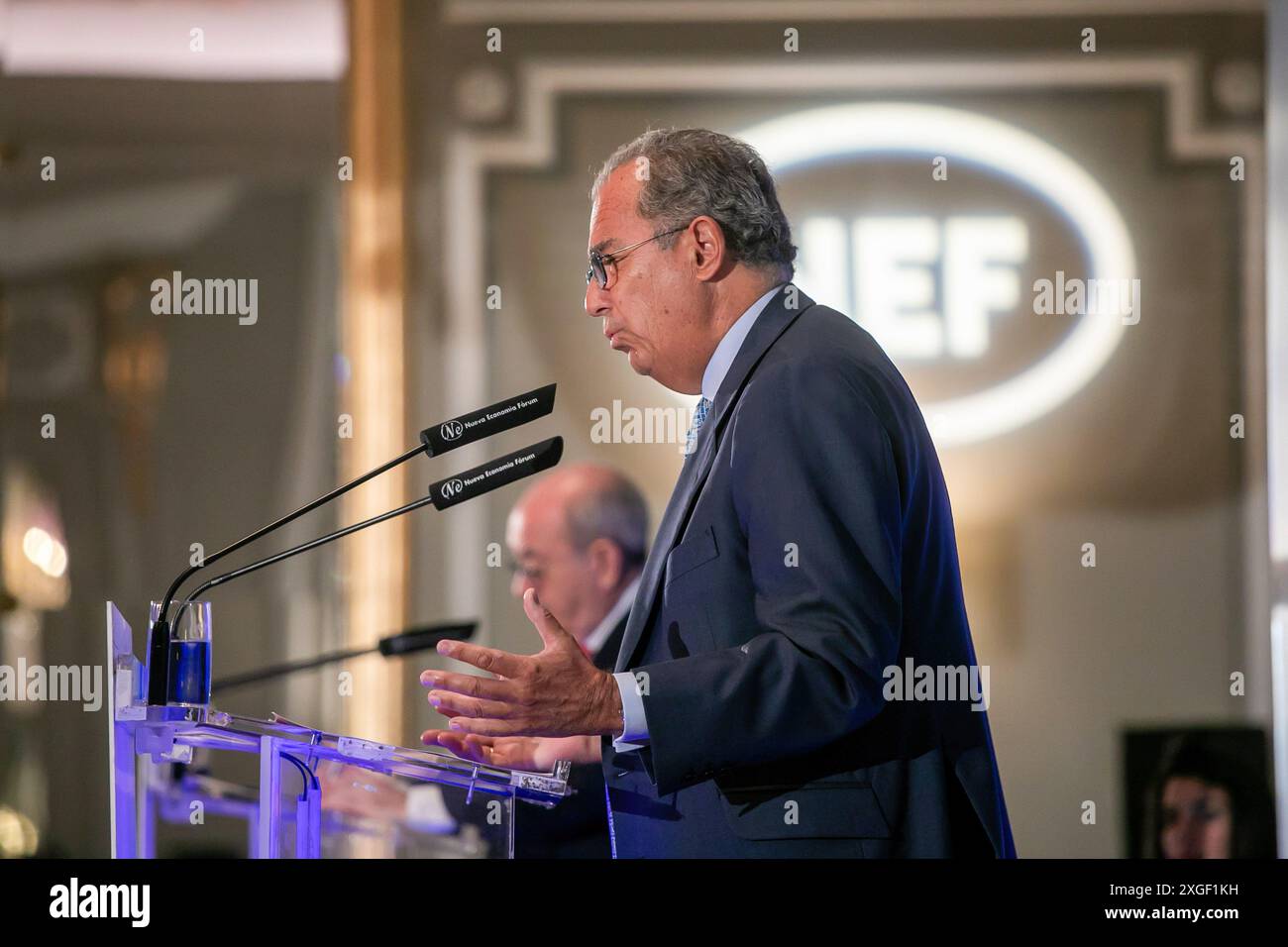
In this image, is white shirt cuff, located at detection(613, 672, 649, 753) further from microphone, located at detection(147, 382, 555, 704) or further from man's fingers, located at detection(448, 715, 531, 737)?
microphone, located at detection(147, 382, 555, 704)

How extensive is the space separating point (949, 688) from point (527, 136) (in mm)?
2893

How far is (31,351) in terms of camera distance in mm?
4250

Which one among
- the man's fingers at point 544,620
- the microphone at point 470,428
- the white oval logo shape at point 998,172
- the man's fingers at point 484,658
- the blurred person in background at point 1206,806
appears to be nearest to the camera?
the man's fingers at point 484,658

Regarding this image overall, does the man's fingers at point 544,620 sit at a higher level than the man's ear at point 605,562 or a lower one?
lower

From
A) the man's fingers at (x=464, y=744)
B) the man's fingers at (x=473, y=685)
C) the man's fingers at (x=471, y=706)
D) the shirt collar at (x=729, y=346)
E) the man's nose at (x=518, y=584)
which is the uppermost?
the shirt collar at (x=729, y=346)

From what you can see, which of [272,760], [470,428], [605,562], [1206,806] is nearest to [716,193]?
[470,428]

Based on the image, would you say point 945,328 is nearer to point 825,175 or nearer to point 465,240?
point 825,175

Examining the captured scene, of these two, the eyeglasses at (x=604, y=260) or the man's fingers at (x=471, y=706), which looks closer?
the man's fingers at (x=471, y=706)

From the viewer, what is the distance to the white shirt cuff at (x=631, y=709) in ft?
5.03

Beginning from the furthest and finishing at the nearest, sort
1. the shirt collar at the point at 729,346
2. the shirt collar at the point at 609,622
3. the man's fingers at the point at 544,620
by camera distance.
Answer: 1. the shirt collar at the point at 609,622
2. the shirt collar at the point at 729,346
3. the man's fingers at the point at 544,620

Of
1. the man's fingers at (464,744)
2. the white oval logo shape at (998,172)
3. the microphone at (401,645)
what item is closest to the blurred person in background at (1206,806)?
the white oval logo shape at (998,172)

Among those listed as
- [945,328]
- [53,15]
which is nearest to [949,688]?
[945,328]

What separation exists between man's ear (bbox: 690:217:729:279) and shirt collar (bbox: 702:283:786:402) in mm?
72

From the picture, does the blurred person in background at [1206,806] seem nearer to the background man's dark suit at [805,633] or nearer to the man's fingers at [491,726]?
the background man's dark suit at [805,633]
